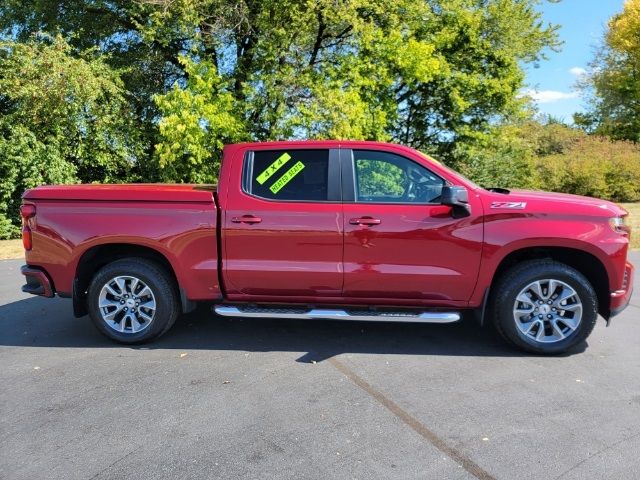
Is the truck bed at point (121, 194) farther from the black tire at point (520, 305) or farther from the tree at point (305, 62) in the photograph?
the tree at point (305, 62)

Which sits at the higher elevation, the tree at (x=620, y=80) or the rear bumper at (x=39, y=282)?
the tree at (x=620, y=80)

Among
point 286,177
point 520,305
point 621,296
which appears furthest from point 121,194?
point 621,296

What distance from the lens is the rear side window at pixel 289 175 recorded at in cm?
485

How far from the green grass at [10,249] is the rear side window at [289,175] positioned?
8.62m

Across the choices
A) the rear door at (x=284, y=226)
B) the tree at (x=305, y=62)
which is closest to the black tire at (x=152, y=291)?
the rear door at (x=284, y=226)

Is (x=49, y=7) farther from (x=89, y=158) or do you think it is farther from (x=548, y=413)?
(x=548, y=413)

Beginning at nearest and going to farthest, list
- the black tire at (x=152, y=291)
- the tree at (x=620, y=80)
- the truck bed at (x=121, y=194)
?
the truck bed at (x=121, y=194) < the black tire at (x=152, y=291) < the tree at (x=620, y=80)

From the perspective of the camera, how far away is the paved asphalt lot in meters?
3.01

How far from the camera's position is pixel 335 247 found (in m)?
4.71

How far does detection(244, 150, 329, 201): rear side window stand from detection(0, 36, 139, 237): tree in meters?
10.6

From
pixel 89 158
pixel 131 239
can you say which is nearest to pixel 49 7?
pixel 89 158

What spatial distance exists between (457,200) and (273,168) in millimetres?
1669

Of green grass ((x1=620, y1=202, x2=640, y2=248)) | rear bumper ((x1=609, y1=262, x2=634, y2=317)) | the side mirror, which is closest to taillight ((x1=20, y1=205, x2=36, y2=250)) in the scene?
the side mirror

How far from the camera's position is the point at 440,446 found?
3.18 metres
